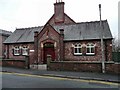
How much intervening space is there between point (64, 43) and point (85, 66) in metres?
8.72

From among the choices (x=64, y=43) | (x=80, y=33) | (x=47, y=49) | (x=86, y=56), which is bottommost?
(x=86, y=56)

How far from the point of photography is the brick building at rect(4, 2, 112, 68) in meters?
26.5

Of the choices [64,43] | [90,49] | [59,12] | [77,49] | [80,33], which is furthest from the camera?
[59,12]

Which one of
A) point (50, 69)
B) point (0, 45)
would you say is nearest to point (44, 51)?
point (50, 69)

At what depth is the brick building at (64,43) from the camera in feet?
87.1

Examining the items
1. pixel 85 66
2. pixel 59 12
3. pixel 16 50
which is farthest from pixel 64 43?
pixel 59 12

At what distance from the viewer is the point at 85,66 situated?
20.0m

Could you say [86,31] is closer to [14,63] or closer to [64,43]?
[64,43]

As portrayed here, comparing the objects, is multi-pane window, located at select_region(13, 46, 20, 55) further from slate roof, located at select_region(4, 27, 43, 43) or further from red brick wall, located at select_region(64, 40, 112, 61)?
red brick wall, located at select_region(64, 40, 112, 61)

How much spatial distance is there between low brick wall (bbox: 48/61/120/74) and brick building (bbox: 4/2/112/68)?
6.22 m

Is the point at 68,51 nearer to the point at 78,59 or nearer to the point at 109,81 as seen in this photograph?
the point at 78,59

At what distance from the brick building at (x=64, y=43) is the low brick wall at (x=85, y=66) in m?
6.22

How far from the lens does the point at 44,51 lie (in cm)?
2939

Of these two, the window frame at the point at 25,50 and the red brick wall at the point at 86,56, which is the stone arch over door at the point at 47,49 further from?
the window frame at the point at 25,50
